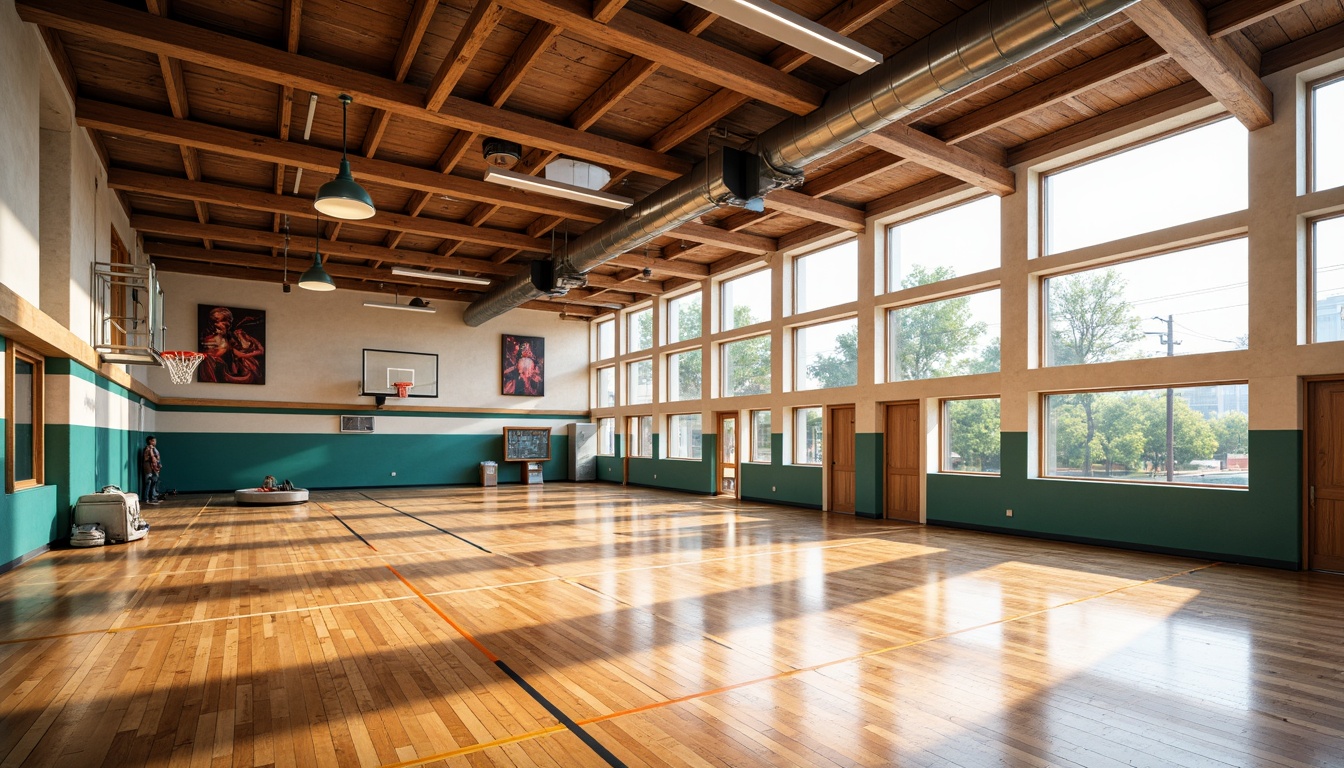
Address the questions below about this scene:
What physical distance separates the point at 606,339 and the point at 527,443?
4.00m

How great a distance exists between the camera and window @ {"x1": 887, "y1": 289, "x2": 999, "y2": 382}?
426 inches

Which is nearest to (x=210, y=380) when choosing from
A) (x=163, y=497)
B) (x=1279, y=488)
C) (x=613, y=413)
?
(x=163, y=497)

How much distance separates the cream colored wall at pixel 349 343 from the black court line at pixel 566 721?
16.3m

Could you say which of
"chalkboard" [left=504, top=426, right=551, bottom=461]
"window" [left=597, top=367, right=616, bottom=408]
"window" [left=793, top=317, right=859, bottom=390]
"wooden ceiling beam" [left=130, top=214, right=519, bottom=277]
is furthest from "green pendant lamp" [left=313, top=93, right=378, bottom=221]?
"window" [left=597, top=367, right=616, bottom=408]

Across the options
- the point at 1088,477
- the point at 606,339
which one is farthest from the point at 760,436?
the point at 606,339

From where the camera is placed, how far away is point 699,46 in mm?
6746

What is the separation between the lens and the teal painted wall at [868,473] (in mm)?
12312

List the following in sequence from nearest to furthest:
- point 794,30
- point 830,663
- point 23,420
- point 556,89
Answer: point 830,663, point 794,30, point 23,420, point 556,89

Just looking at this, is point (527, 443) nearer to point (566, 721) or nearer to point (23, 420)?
point (23, 420)

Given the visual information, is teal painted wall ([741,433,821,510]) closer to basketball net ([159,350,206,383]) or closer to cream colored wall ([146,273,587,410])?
cream colored wall ([146,273,587,410])

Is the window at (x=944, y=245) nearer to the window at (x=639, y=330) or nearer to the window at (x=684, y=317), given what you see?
the window at (x=684, y=317)

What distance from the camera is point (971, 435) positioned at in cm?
1109

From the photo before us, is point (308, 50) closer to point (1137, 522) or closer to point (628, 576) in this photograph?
point (628, 576)

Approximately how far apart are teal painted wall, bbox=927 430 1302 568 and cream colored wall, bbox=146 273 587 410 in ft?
44.7
